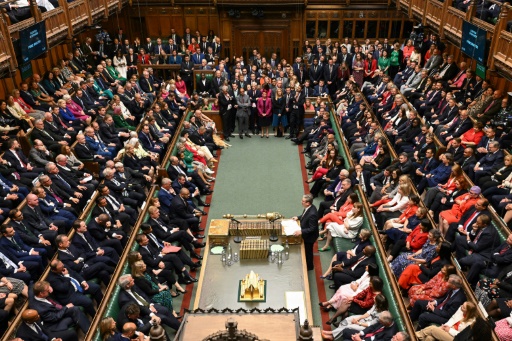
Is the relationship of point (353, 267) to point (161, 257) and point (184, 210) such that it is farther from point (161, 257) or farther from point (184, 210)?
point (184, 210)

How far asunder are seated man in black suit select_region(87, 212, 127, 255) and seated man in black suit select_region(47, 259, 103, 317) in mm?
922

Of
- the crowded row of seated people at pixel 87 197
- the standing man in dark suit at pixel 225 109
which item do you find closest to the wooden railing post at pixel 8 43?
the crowded row of seated people at pixel 87 197

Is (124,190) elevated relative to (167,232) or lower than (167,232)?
elevated

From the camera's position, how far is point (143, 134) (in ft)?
33.7

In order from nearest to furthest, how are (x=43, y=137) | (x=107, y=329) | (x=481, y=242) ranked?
(x=107, y=329) → (x=481, y=242) → (x=43, y=137)

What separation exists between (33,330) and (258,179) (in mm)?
6197

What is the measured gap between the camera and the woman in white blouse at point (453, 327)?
4816 millimetres

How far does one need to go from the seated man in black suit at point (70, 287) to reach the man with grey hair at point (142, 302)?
0.59 meters

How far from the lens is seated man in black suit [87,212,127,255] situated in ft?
22.9

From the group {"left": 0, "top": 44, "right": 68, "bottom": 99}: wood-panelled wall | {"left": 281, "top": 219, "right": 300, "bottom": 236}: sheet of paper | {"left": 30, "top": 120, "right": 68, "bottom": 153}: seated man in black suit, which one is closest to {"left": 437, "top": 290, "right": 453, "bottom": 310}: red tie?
{"left": 281, "top": 219, "right": 300, "bottom": 236}: sheet of paper

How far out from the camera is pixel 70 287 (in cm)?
584

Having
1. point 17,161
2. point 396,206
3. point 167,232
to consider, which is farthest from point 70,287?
point 396,206

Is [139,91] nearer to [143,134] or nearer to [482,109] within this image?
[143,134]

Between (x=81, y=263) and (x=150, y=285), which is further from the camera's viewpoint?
(x=81, y=263)
